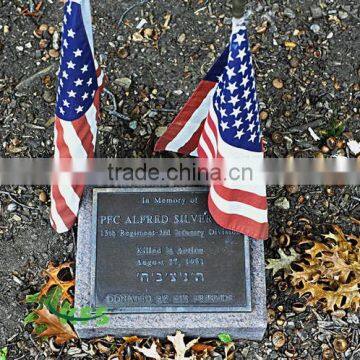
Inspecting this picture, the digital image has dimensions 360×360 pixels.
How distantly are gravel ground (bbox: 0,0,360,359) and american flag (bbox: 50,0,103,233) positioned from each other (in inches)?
21.4

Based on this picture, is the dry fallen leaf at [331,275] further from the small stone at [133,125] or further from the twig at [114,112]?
the twig at [114,112]

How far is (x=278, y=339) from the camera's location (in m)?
3.66

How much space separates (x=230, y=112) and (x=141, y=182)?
36.6 inches

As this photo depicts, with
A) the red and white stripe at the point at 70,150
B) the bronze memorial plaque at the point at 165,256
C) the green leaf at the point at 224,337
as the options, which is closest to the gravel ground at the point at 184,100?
the green leaf at the point at 224,337

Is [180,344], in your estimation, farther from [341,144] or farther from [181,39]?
[181,39]

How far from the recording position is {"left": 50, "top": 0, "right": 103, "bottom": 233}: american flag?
108 inches

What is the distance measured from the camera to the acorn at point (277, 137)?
417cm

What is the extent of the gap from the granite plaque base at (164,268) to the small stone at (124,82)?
1100mm

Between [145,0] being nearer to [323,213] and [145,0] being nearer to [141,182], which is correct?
[141,182]

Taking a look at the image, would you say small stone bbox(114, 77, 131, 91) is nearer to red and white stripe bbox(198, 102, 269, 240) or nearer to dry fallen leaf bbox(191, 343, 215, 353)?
red and white stripe bbox(198, 102, 269, 240)

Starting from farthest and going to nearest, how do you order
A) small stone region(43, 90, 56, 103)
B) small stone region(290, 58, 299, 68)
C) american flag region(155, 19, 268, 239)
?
small stone region(290, 58, 299, 68)
small stone region(43, 90, 56, 103)
american flag region(155, 19, 268, 239)

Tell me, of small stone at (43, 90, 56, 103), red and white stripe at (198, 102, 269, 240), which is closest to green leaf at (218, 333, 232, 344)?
red and white stripe at (198, 102, 269, 240)

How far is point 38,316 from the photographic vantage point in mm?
3627

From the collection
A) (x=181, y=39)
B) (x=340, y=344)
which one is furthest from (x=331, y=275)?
(x=181, y=39)
